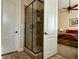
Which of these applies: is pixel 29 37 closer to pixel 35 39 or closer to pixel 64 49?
pixel 35 39

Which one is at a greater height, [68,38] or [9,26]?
[9,26]

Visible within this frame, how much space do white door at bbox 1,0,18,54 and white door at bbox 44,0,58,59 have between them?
29.0 inches

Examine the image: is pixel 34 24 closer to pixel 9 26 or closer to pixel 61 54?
pixel 9 26

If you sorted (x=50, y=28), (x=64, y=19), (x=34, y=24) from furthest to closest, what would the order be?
(x=34, y=24), (x=50, y=28), (x=64, y=19)

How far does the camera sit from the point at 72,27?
7.27 feet

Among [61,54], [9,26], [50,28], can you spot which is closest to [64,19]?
[50,28]

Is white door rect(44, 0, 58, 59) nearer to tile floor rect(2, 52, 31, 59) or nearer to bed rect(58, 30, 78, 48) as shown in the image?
bed rect(58, 30, 78, 48)

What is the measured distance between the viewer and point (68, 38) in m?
2.28

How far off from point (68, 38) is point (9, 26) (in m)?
1.37

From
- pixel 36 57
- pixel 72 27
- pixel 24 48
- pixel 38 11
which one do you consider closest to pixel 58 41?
pixel 72 27

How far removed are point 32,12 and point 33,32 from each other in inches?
24.0

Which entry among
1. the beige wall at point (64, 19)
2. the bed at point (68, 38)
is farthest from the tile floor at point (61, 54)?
the beige wall at point (64, 19)

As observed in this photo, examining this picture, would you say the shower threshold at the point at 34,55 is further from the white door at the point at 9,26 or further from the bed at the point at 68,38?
the bed at the point at 68,38

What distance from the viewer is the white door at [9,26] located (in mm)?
2100
